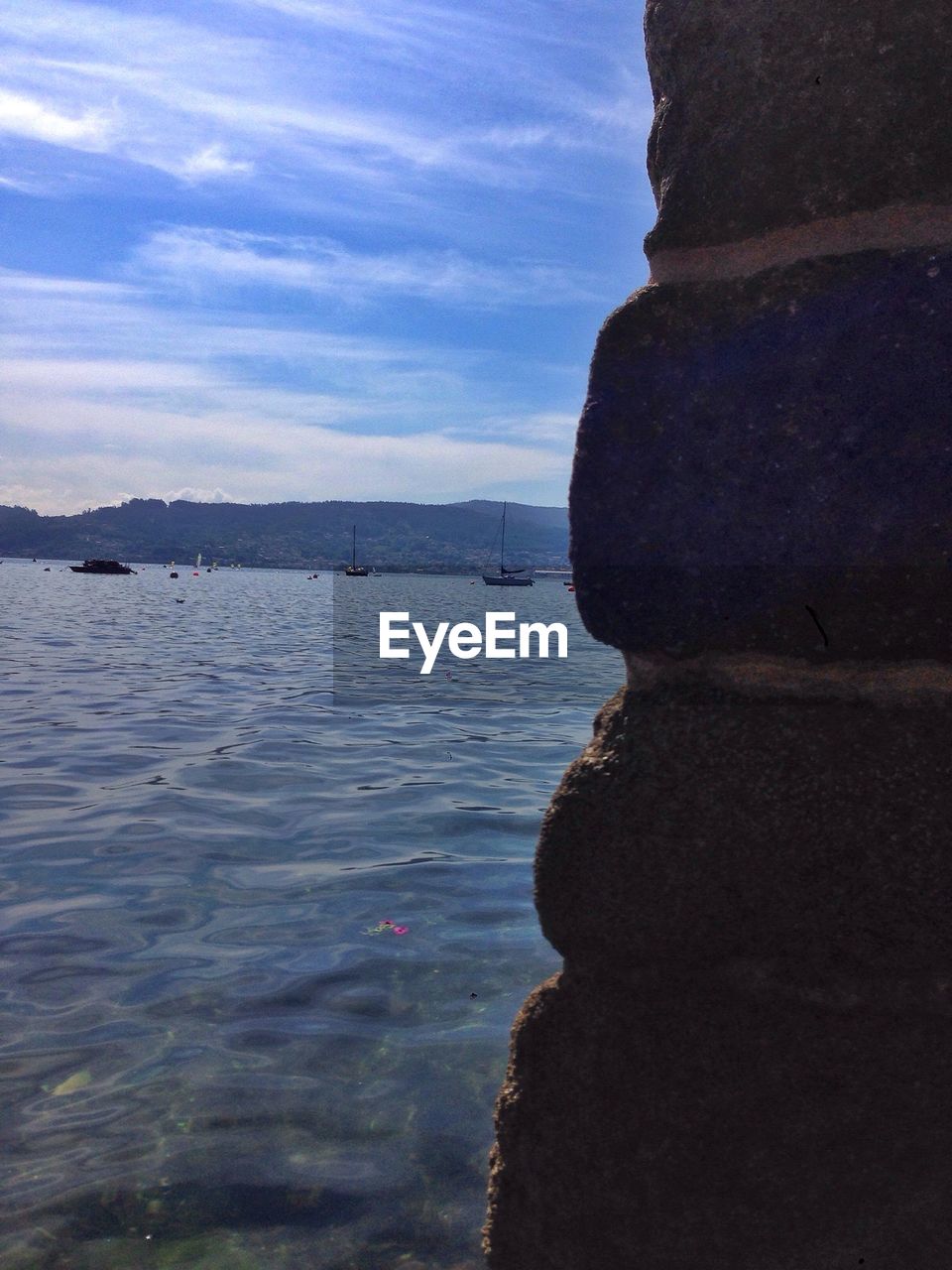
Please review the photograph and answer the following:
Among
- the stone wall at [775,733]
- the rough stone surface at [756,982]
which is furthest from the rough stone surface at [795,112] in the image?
the rough stone surface at [756,982]

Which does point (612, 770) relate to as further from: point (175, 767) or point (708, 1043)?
point (175, 767)

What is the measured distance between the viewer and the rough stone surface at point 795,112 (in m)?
1.87

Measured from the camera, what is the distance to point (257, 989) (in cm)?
493

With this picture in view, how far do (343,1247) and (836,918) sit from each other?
2061mm

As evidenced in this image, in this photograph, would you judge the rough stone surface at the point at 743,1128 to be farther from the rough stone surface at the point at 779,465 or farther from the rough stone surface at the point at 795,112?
the rough stone surface at the point at 795,112

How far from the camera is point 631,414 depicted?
79.9 inches

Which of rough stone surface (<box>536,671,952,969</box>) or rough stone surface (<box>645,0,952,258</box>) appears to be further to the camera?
rough stone surface (<box>645,0,952,258</box>)

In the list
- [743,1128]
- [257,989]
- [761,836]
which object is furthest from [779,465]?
[257,989]

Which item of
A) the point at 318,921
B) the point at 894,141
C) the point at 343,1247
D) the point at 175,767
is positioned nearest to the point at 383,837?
the point at 318,921

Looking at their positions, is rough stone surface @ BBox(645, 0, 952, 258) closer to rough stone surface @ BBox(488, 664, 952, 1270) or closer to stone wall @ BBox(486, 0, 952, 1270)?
stone wall @ BBox(486, 0, 952, 1270)

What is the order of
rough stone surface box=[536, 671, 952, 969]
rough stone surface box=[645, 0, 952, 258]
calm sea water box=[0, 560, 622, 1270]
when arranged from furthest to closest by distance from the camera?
1. calm sea water box=[0, 560, 622, 1270]
2. rough stone surface box=[645, 0, 952, 258]
3. rough stone surface box=[536, 671, 952, 969]

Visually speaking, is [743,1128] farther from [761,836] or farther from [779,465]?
[779,465]

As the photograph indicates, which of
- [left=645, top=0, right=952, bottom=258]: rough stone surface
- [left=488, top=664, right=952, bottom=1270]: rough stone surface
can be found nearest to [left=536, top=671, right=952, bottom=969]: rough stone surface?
[left=488, top=664, right=952, bottom=1270]: rough stone surface

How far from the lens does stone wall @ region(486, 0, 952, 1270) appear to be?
180cm
